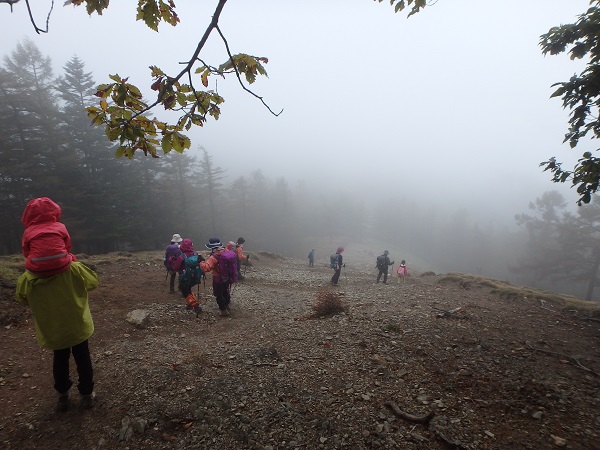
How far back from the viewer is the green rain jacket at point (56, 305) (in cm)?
384

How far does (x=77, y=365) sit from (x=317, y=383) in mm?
3757

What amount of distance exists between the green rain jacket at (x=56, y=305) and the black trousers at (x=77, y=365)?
0.63 ft

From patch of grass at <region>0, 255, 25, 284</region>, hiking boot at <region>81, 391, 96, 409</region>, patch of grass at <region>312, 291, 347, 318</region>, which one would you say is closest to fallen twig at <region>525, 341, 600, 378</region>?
patch of grass at <region>312, 291, 347, 318</region>

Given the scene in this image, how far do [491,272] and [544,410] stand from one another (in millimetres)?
83053

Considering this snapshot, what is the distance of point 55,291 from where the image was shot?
3912 mm

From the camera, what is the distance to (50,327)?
3908mm

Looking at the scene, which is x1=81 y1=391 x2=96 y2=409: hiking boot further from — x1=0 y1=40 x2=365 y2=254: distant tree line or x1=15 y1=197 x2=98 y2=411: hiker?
x1=0 y1=40 x2=365 y2=254: distant tree line

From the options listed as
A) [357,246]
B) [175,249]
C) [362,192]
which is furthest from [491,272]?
[362,192]

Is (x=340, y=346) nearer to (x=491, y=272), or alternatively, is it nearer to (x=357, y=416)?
(x=357, y=416)

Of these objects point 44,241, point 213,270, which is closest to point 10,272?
point 213,270

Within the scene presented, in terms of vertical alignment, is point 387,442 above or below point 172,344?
above

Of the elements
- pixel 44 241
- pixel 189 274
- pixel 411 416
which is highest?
pixel 44 241

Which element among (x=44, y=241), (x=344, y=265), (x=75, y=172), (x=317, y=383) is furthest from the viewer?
(x=75, y=172)

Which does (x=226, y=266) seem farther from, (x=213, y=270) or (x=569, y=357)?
(x=569, y=357)
